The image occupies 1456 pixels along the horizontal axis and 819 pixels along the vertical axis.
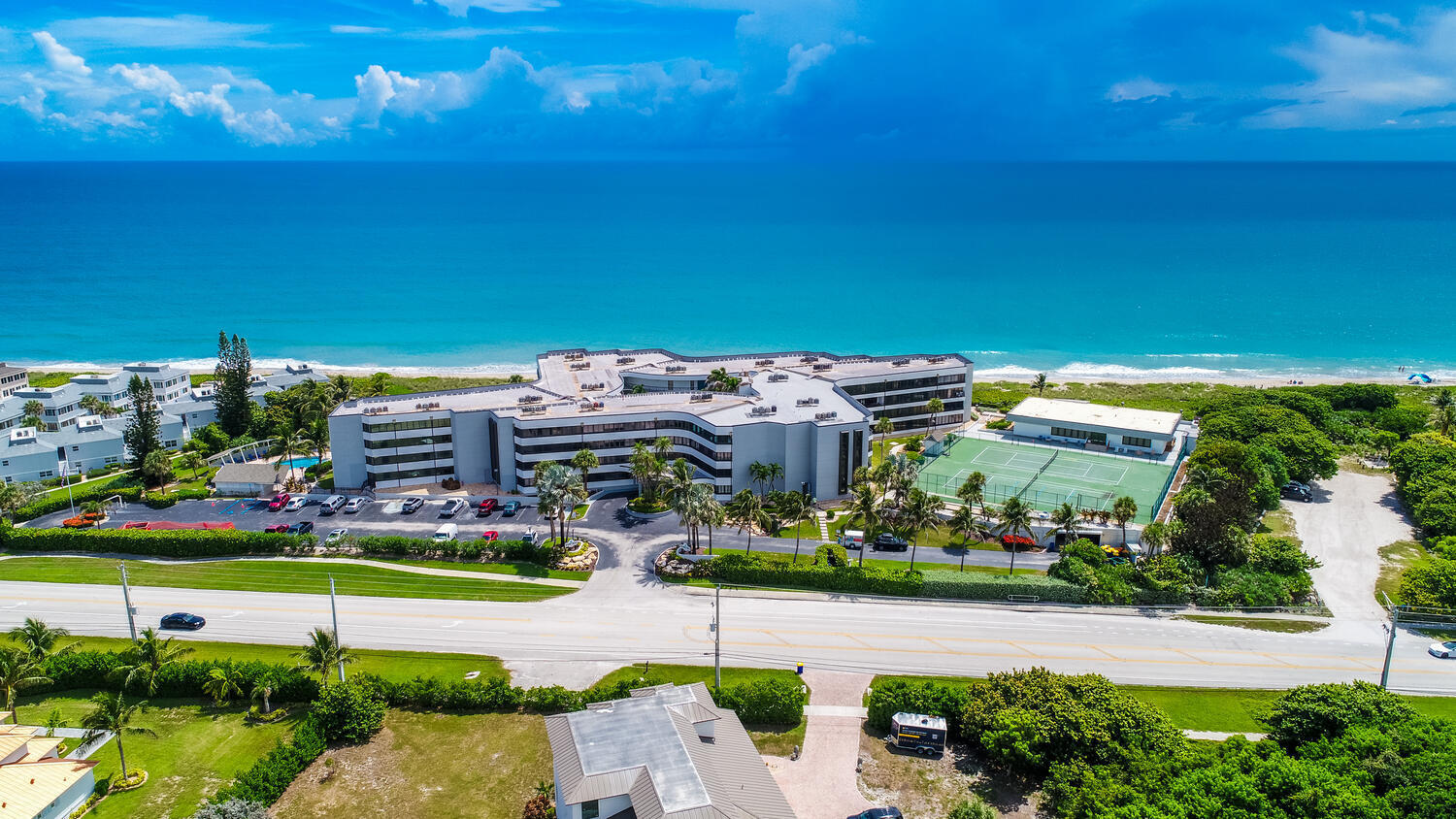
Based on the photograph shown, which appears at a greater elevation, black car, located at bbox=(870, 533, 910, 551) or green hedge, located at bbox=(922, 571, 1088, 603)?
black car, located at bbox=(870, 533, 910, 551)

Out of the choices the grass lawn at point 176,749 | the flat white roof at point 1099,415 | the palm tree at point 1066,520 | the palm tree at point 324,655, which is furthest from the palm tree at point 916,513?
the grass lawn at point 176,749

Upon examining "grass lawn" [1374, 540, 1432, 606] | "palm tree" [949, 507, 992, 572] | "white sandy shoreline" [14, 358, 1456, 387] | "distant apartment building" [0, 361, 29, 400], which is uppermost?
"distant apartment building" [0, 361, 29, 400]

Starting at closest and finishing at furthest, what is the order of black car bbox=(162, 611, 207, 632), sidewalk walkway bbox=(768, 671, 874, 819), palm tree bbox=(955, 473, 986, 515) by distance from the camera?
sidewalk walkway bbox=(768, 671, 874, 819) < black car bbox=(162, 611, 207, 632) < palm tree bbox=(955, 473, 986, 515)

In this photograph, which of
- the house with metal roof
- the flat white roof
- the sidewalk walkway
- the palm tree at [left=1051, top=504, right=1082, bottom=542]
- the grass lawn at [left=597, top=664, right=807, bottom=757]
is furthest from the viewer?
the flat white roof

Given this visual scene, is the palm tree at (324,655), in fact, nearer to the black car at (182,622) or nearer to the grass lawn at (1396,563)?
A: the black car at (182,622)

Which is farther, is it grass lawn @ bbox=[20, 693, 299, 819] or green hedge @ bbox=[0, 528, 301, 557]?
green hedge @ bbox=[0, 528, 301, 557]

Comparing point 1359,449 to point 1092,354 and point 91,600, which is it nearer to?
point 1092,354

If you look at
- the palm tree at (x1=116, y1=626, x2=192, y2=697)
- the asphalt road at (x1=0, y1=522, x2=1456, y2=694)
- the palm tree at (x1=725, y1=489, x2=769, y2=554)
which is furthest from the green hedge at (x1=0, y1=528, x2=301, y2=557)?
the palm tree at (x1=725, y1=489, x2=769, y2=554)

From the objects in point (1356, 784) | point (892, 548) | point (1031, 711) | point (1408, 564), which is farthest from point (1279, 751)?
point (1408, 564)

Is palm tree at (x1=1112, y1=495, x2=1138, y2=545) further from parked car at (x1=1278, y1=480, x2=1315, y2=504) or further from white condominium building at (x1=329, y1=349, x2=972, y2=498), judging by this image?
parked car at (x1=1278, y1=480, x2=1315, y2=504)
